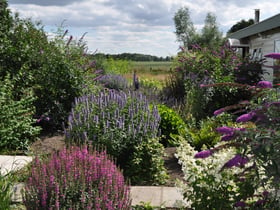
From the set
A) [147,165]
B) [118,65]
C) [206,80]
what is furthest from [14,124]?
[118,65]

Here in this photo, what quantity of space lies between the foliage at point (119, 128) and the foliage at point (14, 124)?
1.35 metres

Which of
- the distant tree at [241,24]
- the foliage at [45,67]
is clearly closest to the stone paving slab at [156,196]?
the foliage at [45,67]

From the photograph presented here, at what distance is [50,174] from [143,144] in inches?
86.7

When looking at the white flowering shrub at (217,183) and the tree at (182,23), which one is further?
the tree at (182,23)

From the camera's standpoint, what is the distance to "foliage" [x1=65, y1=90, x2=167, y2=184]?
5070 millimetres

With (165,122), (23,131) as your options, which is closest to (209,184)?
(165,122)

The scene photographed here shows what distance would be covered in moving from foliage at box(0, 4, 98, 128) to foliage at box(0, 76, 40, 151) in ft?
2.24

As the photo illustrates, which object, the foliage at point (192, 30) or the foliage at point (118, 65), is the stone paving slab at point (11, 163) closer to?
the foliage at point (118, 65)

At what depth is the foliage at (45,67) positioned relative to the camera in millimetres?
7867

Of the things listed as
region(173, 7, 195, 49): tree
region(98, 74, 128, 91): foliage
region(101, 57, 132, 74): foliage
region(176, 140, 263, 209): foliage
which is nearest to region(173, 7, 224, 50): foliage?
region(173, 7, 195, 49): tree

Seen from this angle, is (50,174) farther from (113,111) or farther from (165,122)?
(165,122)

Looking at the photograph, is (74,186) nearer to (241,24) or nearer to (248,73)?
(248,73)

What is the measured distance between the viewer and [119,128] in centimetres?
515

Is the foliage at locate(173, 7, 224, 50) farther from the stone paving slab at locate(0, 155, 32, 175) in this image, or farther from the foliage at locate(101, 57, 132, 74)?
the stone paving slab at locate(0, 155, 32, 175)
